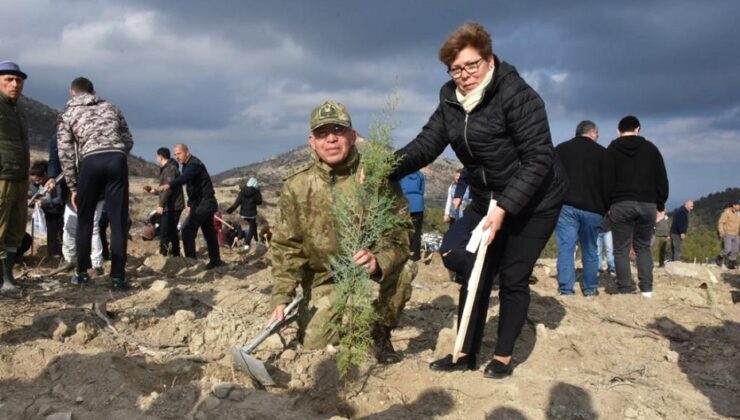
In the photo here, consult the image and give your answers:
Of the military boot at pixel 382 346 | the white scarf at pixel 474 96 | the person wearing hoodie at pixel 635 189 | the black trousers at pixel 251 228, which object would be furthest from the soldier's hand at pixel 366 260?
the black trousers at pixel 251 228

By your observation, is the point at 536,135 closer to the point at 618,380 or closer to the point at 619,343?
→ the point at 618,380

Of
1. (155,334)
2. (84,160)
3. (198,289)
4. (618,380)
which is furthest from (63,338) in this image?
(618,380)

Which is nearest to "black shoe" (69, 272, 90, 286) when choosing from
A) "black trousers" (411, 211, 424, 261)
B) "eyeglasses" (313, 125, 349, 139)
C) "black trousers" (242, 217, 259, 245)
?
"eyeglasses" (313, 125, 349, 139)

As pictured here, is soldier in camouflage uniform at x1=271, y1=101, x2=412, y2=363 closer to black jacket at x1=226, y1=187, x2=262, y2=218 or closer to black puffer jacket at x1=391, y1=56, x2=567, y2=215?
black puffer jacket at x1=391, y1=56, x2=567, y2=215

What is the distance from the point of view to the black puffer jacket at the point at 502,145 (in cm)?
321

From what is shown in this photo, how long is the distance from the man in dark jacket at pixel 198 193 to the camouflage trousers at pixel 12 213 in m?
3.11

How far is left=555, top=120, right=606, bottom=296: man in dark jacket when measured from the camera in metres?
6.36

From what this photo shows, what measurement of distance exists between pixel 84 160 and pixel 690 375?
5747mm

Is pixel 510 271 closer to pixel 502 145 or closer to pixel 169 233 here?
pixel 502 145

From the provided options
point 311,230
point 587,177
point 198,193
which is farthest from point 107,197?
point 587,177

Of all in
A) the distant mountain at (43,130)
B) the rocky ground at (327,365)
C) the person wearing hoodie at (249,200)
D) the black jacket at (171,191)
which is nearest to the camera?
the rocky ground at (327,365)

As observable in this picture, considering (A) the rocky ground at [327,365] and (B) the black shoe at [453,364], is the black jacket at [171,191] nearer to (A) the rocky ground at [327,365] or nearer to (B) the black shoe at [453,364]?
(A) the rocky ground at [327,365]

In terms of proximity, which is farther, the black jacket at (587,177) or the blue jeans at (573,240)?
the blue jeans at (573,240)

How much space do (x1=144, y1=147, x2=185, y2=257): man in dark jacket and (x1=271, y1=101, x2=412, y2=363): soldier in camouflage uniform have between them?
5.76 meters
